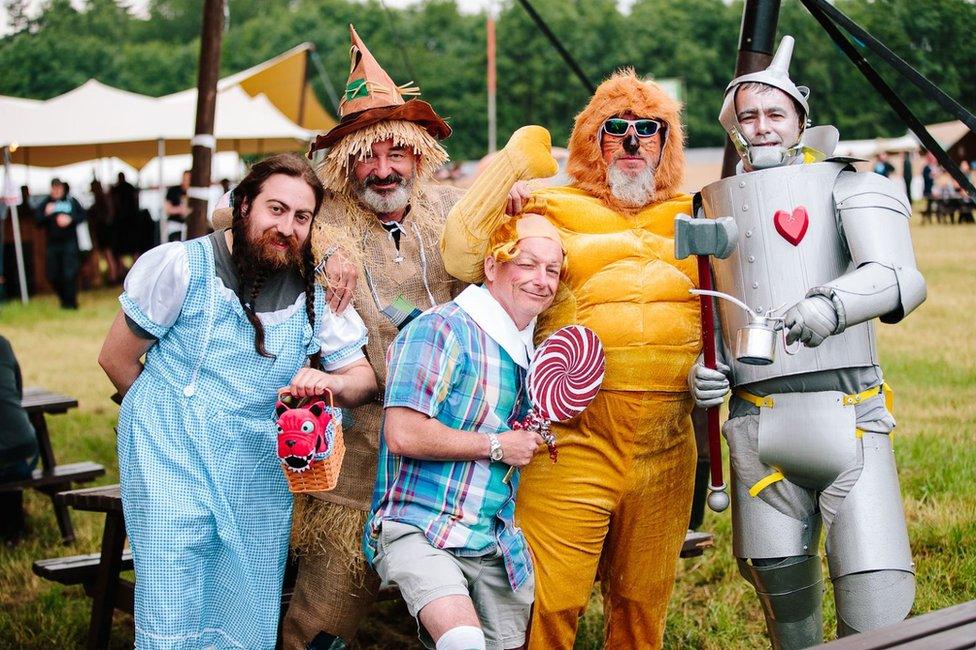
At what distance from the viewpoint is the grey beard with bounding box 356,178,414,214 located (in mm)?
3162

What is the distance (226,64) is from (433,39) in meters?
12.1

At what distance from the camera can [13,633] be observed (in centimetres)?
407

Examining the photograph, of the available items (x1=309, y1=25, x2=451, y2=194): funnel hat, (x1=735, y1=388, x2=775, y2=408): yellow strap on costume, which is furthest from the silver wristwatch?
(x1=309, y1=25, x2=451, y2=194): funnel hat

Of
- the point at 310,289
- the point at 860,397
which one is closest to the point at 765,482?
the point at 860,397

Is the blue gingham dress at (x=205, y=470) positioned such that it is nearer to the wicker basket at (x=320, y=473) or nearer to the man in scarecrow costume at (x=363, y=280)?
the wicker basket at (x=320, y=473)

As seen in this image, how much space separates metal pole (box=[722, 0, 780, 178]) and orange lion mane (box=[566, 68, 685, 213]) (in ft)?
2.61

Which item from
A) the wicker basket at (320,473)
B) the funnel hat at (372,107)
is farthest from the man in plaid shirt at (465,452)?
the funnel hat at (372,107)

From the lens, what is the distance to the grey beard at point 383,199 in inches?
124

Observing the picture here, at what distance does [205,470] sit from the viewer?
2.73 m

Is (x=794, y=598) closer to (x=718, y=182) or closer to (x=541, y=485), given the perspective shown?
(x=541, y=485)

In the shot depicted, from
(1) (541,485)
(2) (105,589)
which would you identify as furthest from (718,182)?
(2) (105,589)

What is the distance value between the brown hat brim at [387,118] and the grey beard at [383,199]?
18 centimetres

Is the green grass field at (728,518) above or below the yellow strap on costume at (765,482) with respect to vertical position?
below

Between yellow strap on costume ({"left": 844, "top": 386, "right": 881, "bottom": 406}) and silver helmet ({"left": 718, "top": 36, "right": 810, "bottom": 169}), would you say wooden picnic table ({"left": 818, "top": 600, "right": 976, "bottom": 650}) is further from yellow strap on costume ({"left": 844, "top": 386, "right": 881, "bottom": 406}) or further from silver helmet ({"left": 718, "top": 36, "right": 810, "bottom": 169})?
silver helmet ({"left": 718, "top": 36, "right": 810, "bottom": 169})
